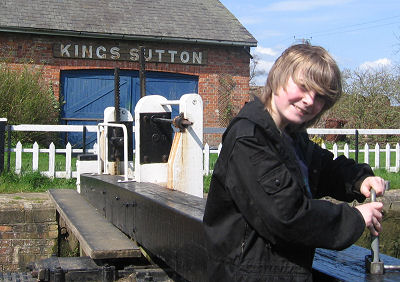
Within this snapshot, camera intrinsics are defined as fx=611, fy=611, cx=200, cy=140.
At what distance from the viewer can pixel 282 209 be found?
1.89 m

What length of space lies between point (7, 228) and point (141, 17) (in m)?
11.2

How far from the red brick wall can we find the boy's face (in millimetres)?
14774

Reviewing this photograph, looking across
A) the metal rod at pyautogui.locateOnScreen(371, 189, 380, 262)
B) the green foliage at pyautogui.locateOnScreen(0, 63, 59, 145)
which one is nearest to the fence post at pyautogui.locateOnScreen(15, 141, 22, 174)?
the green foliage at pyautogui.locateOnScreen(0, 63, 59, 145)

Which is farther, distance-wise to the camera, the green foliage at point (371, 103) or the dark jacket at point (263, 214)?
the green foliage at point (371, 103)

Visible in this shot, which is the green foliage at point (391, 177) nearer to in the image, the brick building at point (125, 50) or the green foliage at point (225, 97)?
the brick building at point (125, 50)

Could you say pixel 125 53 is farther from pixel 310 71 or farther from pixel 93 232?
pixel 310 71

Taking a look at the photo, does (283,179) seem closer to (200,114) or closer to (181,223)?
(181,223)

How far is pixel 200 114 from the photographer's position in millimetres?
5016

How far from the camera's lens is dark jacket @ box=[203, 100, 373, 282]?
1.91m

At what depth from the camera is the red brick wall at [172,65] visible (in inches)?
630

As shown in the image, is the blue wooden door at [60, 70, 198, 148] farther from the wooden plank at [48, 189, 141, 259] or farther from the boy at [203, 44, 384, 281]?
the boy at [203, 44, 384, 281]

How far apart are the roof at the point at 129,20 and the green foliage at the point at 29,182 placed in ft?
22.8

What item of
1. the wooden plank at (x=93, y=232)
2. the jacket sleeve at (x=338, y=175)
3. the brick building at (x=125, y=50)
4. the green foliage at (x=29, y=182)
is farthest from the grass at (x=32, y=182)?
the jacket sleeve at (x=338, y=175)

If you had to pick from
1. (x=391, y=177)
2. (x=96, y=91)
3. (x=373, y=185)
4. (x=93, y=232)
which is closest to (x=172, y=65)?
(x=96, y=91)
